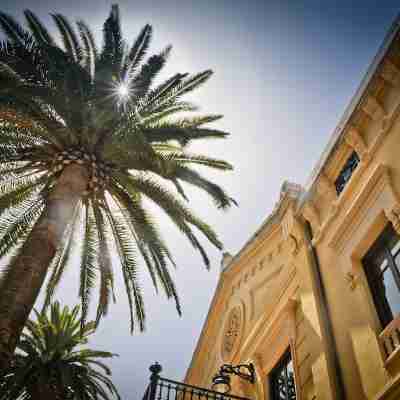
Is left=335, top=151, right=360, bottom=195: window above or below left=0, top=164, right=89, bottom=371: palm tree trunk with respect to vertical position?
above

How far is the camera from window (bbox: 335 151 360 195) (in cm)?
974

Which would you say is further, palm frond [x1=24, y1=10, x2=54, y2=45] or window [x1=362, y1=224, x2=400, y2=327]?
palm frond [x1=24, y1=10, x2=54, y2=45]

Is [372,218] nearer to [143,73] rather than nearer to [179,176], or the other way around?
[179,176]

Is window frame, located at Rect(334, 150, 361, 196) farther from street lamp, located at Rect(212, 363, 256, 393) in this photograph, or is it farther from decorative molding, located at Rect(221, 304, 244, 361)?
decorative molding, located at Rect(221, 304, 244, 361)

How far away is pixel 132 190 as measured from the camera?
36.3ft

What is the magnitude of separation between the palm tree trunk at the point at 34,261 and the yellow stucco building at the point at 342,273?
16.8ft

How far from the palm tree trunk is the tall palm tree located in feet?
0.15

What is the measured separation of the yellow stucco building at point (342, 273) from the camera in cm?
766

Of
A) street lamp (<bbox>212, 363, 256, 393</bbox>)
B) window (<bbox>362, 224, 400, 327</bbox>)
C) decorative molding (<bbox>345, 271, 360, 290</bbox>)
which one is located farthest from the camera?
street lamp (<bbox>212, 363, 256, 393</bbox>)

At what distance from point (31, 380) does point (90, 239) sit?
556 centimetres

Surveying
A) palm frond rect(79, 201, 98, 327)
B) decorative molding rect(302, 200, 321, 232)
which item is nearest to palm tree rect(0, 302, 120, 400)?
palm frond rect(79, 201, 98, 327)

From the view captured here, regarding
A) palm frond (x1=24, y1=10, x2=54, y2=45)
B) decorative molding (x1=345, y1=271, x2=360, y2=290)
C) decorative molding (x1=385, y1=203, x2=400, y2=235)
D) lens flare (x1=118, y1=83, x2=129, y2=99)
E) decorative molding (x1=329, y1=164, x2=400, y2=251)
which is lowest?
decorative molding (x1=345, y1=271, x2=360, y2=290)

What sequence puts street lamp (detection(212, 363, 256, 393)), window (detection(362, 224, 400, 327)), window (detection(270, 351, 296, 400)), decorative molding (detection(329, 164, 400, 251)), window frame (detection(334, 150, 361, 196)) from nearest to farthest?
1. window (detection(362, 224, 400, 327))
2. decorative molding (detection(329, 164, 400, 251))
3. window frame (detection(334, 150, 361, 196))
4. window (detection(270, 351, 296, 400))
5. street lamp (detection(212, 363, 256, 393))

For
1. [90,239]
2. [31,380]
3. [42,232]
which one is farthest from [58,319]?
[42,232]
